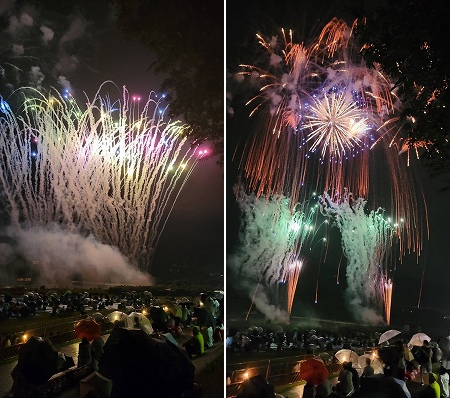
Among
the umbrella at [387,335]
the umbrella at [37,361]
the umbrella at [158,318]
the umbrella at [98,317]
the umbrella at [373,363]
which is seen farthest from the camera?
the umbrella at [387,335]

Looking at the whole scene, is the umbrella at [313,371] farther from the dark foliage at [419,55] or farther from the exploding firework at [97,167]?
the dark foliage at [419,55]

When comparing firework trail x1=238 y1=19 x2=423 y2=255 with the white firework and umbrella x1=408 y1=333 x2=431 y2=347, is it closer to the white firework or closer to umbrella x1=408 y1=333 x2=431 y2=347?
the white firework

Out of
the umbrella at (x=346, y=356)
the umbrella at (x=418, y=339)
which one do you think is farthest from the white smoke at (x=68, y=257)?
the umbrella at (x=418, y=339)

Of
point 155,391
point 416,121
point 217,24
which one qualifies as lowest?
point 155,391

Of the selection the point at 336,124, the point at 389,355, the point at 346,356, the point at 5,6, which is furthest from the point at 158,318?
the point at 5,6

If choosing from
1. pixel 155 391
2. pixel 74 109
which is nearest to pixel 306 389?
pixel 155 391

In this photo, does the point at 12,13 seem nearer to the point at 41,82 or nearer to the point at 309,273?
the point at 41,82
